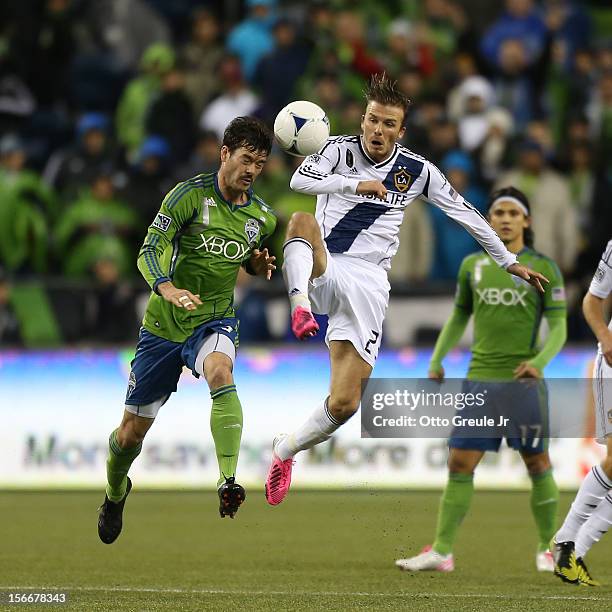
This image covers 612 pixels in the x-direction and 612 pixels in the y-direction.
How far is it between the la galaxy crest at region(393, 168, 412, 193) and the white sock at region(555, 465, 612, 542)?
205cm

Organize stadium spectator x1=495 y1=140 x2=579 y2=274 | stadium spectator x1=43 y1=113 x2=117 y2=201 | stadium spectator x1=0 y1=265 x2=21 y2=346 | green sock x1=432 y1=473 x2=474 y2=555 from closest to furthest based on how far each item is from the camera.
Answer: green sock x1=432 y1=473 x2=474 y2=555
stadium spectator x1=0 y1=265 x2=21 y2=346
stadium spectator x1=495 y1=140 x2=579 y2=274
stadium spectator x1=43 y1=113 x2=117 y2=201

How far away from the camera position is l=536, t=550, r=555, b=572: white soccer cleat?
9.64m

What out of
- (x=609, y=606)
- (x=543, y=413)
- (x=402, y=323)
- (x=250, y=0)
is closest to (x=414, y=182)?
(x=543, y=413)

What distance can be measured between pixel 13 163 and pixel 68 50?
2.87 m

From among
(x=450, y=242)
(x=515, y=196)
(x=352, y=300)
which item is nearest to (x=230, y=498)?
(x=352, y=300)

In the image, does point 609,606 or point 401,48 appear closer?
point 609,606

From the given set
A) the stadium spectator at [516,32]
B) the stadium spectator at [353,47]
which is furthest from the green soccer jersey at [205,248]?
the stadium spectator at [516,32]

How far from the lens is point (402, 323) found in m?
14.4

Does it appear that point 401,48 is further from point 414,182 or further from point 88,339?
point 414,182

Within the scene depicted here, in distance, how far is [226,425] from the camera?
835 cm

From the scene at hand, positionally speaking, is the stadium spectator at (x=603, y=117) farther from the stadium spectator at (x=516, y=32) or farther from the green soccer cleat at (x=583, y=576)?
the green soccer cleat at (x=583, y=576)

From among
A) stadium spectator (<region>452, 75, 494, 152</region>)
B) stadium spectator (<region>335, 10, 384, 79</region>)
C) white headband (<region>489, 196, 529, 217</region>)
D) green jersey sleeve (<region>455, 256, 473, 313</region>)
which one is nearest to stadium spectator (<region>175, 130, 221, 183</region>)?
stadium spectator (<region>335, 10, 384, 79</region>)

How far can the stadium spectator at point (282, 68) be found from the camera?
16328mm

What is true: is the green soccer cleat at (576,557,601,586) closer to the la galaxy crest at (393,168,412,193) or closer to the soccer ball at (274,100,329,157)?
the la galaxy crest at (393,168,412,193)
